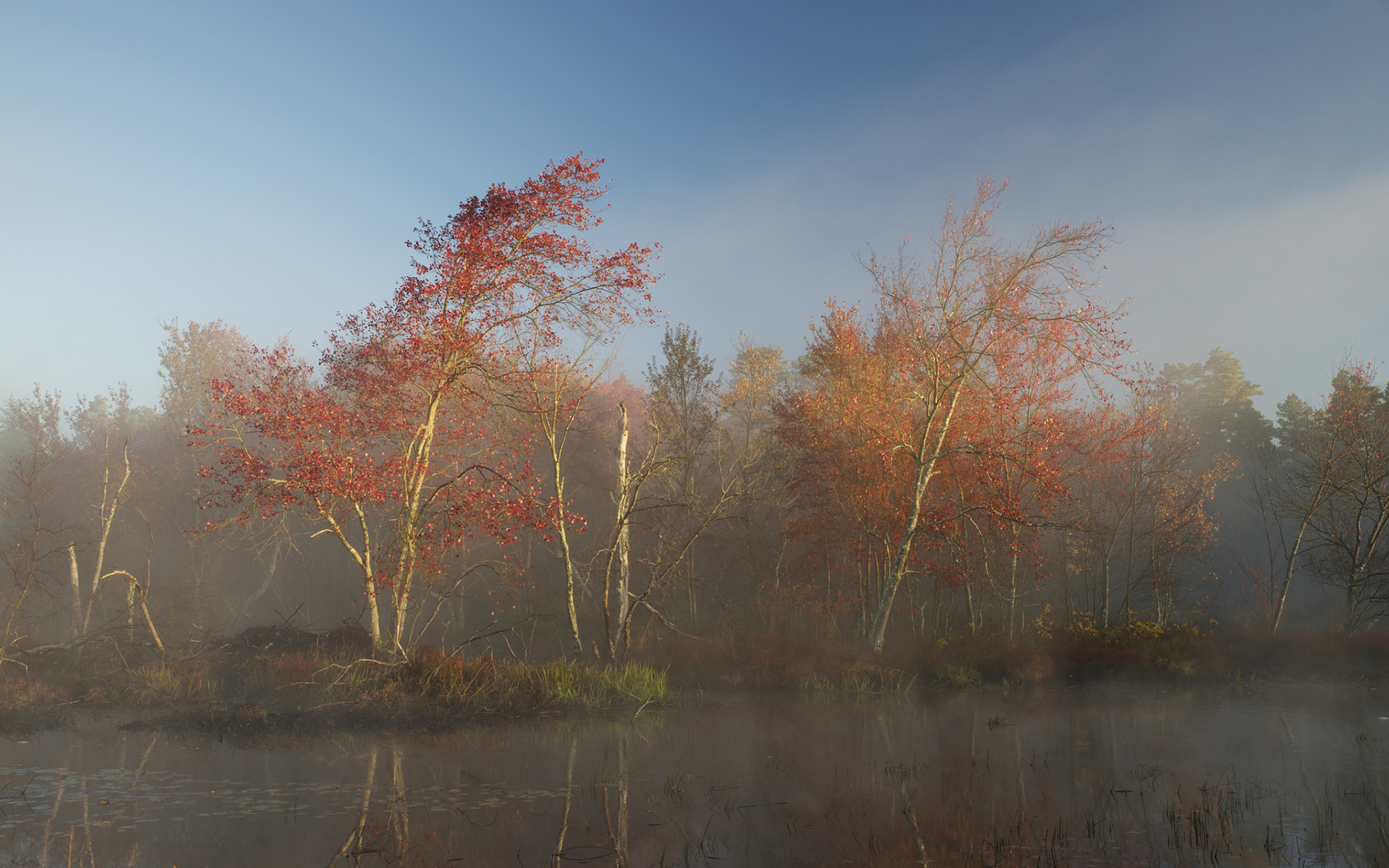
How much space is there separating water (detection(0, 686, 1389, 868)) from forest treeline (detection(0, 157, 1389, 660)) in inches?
150

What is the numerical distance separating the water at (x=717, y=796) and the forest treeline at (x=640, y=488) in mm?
3814

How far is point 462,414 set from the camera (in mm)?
14805

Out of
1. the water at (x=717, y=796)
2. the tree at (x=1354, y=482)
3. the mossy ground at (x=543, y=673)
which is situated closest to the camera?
the water at (x=717, y=796)

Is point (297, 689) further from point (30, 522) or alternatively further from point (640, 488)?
point (30, 522)

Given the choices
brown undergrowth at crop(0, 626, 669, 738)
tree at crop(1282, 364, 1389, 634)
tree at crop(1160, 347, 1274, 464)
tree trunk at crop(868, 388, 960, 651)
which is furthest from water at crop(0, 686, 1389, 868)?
tree at crop(1160, 347, 1274, 464)

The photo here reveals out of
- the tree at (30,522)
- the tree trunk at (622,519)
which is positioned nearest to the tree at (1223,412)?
the tree trunk at (622,519)

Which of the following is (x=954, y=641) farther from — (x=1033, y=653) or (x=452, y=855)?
(x=452, y=855)

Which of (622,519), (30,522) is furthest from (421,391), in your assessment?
(30,522)

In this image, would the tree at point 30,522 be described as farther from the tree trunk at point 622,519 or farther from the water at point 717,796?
the tree trunk at point 622,519

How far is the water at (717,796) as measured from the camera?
19.7ft

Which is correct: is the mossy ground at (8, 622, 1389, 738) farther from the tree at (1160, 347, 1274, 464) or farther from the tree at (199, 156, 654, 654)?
the tree at (1160, 347, 1274, 464)

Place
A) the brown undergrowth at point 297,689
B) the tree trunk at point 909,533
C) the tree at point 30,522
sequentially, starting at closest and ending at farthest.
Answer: the brown undergrowth at point 297,689 < the tree at point 30,522 < the tree trunk at point 909,533

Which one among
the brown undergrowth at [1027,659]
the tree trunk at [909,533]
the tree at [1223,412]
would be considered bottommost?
the brown undergrowth at [1027,659]

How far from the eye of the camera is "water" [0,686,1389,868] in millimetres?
6012
